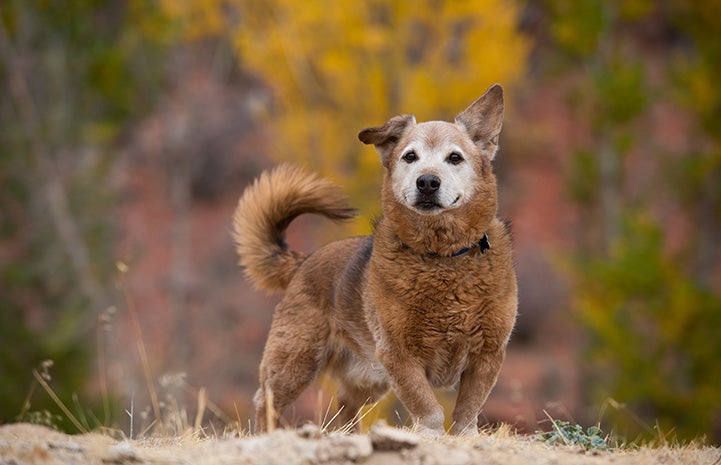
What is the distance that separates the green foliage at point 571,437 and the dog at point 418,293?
1.46ft

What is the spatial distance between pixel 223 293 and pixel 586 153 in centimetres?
1077

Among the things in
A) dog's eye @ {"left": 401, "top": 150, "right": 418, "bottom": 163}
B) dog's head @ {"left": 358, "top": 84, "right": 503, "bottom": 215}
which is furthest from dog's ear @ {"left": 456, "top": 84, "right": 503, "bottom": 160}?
dog's eye @ {"left": 401, "top": 150, "right": 418, "bottom": 163}

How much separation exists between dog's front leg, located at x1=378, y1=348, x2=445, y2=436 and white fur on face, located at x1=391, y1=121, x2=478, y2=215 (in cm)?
85

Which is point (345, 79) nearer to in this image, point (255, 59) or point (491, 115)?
point (255, 59)

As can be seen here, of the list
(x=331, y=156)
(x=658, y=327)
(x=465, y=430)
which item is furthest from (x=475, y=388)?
(x=658, y=327)

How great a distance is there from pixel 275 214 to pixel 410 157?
1.46m

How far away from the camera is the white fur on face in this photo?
227 inches

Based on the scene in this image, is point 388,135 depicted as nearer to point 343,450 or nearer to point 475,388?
point 475,388

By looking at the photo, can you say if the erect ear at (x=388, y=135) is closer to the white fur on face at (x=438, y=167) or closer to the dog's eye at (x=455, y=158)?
the white fur on face at (x=438, y=167)

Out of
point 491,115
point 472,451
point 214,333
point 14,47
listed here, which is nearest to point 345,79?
point 14,47

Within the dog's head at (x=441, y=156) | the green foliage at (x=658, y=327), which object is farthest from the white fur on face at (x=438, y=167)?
the green foliage at (x=658, y=327)

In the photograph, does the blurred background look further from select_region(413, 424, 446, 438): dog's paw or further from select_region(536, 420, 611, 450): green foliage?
select_region(536, 420, 611, 450): green foliage

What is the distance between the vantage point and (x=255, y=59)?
19.5 metres

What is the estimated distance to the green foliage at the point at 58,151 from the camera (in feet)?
63.0
